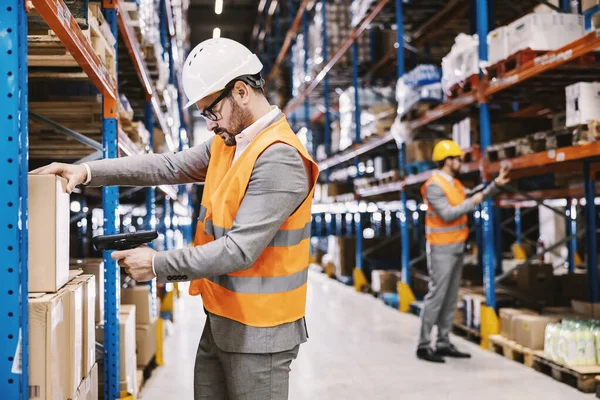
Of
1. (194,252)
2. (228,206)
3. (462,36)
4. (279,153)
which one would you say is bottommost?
(194,252)

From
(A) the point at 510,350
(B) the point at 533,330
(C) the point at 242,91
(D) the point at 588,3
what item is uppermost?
(D) the point at 588,3

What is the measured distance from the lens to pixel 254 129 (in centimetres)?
226

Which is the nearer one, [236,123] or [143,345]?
[236,123]

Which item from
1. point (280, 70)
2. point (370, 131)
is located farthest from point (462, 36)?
point (280, 70)

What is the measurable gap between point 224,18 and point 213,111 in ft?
89.7

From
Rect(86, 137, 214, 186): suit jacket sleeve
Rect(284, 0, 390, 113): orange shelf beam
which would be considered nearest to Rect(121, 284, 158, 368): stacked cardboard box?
Rect(86, 137, 214, 186): suit jacket sleeve

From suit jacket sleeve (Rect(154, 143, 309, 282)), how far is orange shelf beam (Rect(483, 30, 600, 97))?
3854 mm

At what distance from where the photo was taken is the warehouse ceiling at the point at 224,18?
90.2ft

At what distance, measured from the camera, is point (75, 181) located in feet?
8.14

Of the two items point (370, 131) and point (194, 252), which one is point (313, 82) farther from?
point (194, 252)

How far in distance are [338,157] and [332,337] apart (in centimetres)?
736

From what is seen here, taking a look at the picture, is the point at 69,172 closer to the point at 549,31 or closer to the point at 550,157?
the point at 550,157

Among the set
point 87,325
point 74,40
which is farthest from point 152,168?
point 87,325

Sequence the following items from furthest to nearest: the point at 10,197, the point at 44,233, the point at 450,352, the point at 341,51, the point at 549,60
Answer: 1. the point at 341,51
2. the point at 450,352
3. the point at 549,60
4. the point at 44,233
5. the point at 10,197
